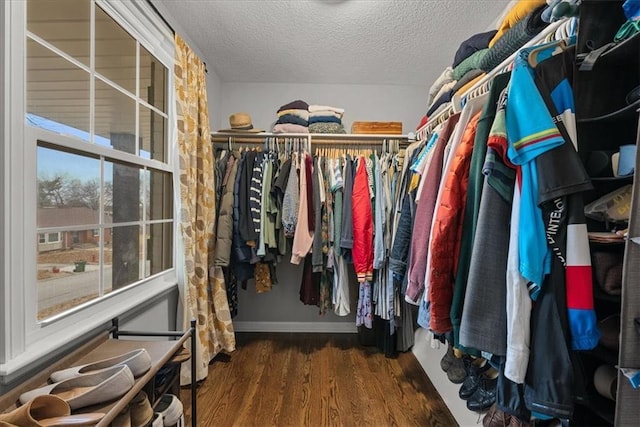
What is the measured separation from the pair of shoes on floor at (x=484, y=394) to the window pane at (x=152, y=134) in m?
2.11

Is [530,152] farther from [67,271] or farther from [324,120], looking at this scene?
[324,120]

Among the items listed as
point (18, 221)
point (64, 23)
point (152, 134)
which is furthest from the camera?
point (152, 134)

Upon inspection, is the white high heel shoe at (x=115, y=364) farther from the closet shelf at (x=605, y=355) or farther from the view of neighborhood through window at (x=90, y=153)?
the closet shelf at (x=605, y=355)

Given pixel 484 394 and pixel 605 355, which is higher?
pixel 605 355

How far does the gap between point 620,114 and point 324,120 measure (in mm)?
2008

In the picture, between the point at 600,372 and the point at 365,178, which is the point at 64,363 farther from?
the point at 365,178

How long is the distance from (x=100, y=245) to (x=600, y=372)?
188 cm

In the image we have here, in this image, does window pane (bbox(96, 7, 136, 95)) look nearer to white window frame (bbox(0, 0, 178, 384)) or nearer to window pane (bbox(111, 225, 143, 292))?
white window frame (bbox(0, 0, 178, 384))

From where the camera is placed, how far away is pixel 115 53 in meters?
1.50

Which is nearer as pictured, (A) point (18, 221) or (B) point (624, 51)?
(B) point (624, 51)

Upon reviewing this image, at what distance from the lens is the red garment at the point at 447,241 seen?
3.24 feet

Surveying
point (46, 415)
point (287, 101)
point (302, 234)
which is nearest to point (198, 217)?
point (302, 234)

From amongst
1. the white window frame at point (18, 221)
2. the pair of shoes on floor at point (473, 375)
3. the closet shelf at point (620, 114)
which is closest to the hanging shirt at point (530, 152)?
the closet shelf at point (620, 114)

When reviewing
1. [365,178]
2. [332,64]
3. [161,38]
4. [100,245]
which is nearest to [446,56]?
[332,64]
